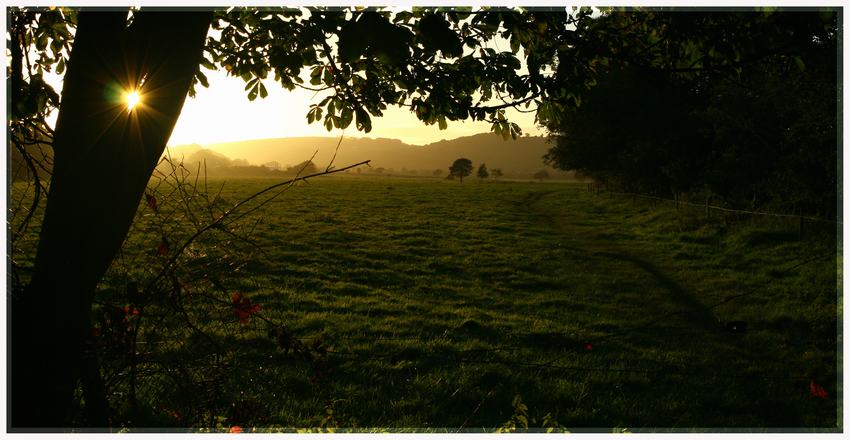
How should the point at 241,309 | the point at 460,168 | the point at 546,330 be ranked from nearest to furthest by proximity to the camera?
the point at 241,309
the point at 546,330
the point at 460,168

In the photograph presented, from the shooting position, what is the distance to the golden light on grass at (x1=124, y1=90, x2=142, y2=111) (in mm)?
2742

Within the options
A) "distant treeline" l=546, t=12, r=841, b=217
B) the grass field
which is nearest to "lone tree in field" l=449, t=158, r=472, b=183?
"distant treeline" l=546, t=12, r=841, b=217

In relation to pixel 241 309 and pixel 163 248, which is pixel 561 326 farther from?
pixel 163 248

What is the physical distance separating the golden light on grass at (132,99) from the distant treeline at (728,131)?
3572mm

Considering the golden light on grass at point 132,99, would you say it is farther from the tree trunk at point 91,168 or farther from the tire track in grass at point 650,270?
the tire track in grass at point 650,270

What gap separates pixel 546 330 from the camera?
9195 mm

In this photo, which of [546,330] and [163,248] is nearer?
[163,248]

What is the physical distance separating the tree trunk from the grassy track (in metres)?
1.02

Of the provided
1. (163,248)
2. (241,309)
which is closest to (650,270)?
(241,309)

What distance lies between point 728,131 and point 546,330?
16.1m

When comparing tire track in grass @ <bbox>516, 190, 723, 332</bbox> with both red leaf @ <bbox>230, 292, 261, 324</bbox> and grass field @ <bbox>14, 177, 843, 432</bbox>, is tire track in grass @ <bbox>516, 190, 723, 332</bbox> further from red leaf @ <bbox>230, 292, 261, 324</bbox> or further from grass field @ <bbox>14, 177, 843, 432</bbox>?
red leaf @ <bbox>230, 292, 261, 324</bbox>

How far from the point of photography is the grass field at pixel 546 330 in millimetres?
5885

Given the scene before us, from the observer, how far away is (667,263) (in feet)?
49.8

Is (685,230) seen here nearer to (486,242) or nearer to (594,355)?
(486,242)
